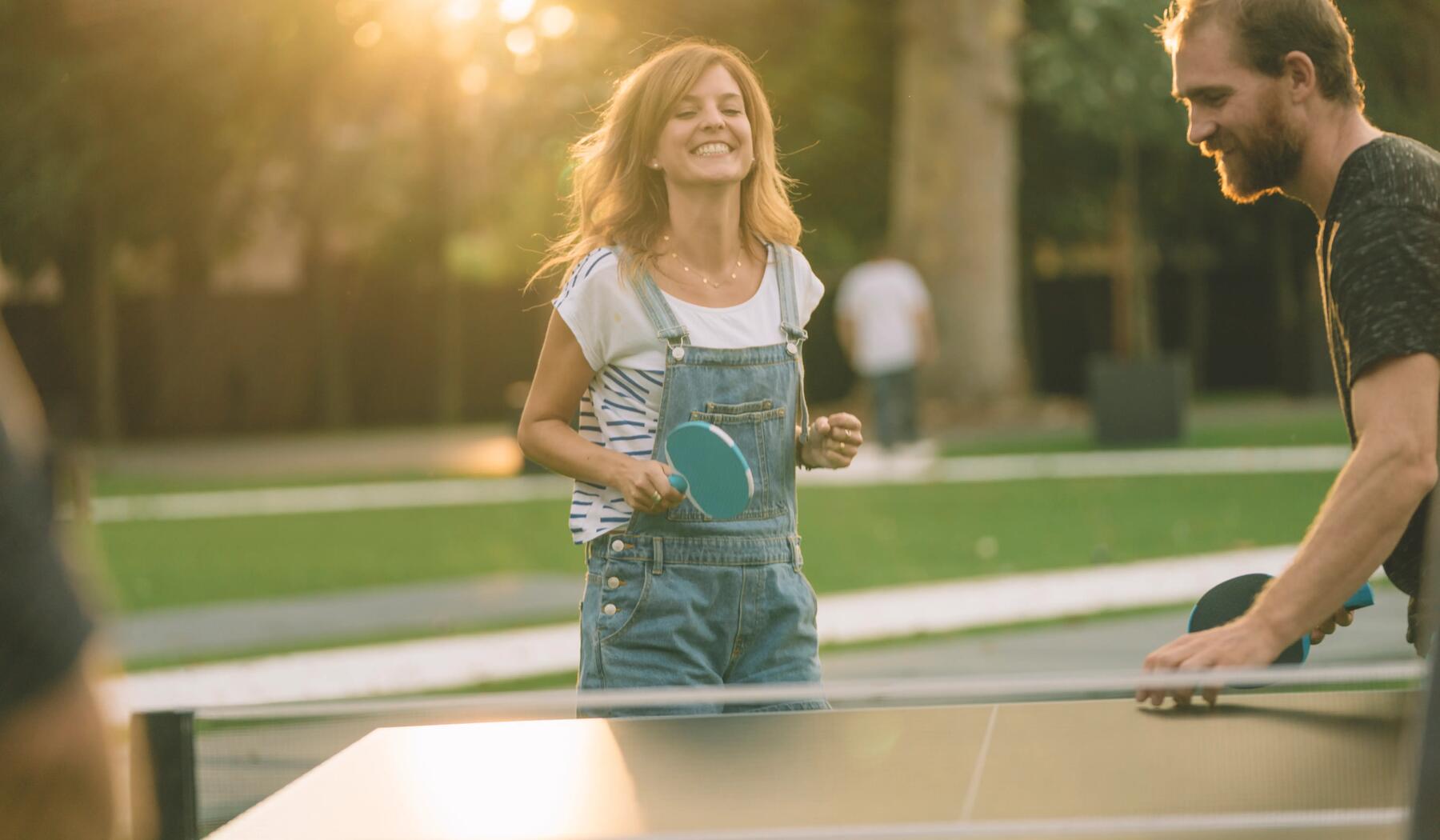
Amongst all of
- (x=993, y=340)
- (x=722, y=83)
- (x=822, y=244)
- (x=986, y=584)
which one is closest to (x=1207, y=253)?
(x=822, y=244)

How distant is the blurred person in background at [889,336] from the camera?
17.3 metres

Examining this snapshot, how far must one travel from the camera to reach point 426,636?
8.33 meters

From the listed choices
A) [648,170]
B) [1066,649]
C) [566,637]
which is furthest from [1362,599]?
[566,637]

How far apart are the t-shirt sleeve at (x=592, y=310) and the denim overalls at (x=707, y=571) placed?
0.05 metres

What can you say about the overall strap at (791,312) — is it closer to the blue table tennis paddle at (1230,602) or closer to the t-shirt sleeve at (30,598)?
the blue table tennis paddle at (1230,602)

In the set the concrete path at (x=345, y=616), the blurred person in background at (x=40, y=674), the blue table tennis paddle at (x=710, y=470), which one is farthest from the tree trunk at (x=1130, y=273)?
the blurred person in background at (x=40, y=674)

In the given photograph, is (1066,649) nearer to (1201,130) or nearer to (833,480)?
(1201,130)

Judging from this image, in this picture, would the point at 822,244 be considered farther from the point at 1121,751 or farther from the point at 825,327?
the point at 1121,751

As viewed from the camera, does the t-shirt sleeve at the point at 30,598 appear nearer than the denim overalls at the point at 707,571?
Yes

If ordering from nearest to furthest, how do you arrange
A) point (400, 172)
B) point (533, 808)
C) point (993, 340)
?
1. point (533, 808)
2. point (993, 340)
3. point (400, 172)

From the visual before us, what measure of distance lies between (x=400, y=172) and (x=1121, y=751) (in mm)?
28258

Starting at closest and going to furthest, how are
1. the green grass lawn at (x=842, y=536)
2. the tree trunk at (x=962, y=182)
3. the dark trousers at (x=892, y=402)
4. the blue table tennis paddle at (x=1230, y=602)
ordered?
the blue table tennis paddle at (x=1230, y=602), the green grass lawn at (x=842, y=536), the dark trousers at (x=892, y=402), the tree trunk at (x=962, y=182)

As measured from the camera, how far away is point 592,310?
3.25 metres

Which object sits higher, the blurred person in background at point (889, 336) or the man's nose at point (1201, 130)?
the man's nose at point (1201, 130)
